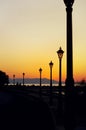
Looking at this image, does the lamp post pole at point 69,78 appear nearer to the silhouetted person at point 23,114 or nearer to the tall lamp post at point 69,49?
the tall lamp post at point 69,49

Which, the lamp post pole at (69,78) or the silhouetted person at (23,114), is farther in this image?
the lamp post pole at (69,78)

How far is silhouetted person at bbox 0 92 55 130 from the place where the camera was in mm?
5825

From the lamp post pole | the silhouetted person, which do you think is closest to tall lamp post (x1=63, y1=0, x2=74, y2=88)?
the lamp post pole

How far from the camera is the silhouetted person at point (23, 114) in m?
5.82

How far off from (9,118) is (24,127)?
231mm

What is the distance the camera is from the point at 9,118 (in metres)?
5.86

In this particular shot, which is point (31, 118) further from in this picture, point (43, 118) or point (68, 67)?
point (68, 67)

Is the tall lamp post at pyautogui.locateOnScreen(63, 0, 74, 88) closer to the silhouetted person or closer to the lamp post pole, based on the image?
the lamp post pole

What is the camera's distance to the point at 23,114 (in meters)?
6.00

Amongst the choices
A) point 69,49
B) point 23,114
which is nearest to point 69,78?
point 69,49

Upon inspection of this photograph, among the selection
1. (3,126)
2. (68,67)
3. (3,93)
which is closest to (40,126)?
(3,126)

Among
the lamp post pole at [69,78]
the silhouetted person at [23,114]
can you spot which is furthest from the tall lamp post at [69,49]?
the silhouetted person at [23,114]

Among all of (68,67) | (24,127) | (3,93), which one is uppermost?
(68,67)

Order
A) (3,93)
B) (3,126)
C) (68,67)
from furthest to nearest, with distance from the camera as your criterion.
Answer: (68,67) < (3,93) < (3,126)
